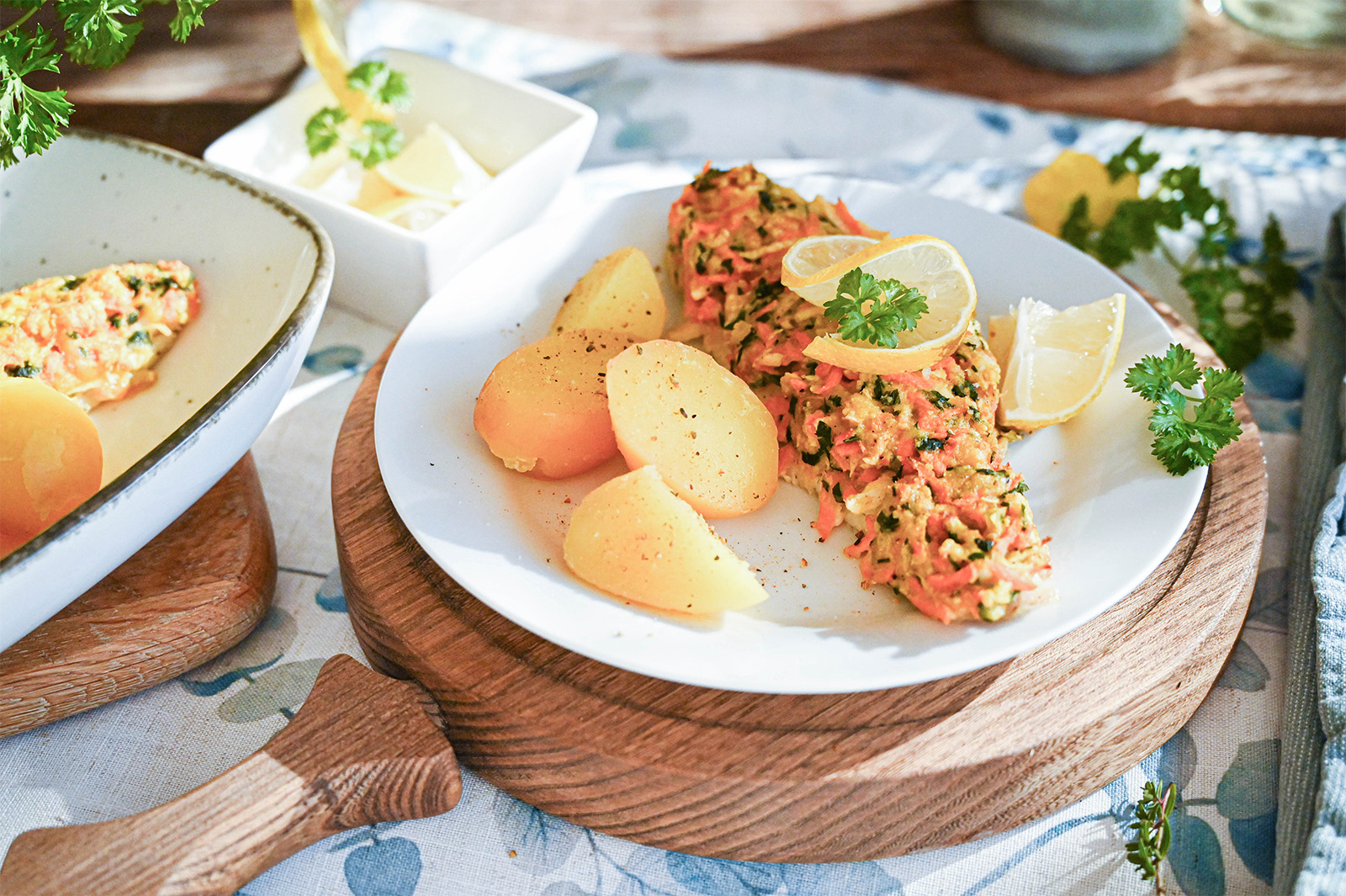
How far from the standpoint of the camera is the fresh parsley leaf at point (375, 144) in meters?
3.07

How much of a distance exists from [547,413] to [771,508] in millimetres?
534

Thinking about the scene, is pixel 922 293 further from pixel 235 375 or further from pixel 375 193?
pixel 375 193

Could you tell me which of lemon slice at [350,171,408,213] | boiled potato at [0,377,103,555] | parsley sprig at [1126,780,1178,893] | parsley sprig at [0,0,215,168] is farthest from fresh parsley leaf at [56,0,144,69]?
parsley sprig at [1126,780,1178,893]

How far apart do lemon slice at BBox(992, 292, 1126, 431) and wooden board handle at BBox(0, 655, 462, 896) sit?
1.46 m

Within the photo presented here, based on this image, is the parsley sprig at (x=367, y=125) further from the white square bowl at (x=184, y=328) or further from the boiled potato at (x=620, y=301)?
the boiled potato at (x=620, y=301)

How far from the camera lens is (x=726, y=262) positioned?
271 centimetres

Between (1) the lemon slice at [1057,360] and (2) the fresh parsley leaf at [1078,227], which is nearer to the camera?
(1) the lemon slice at [1057,360]

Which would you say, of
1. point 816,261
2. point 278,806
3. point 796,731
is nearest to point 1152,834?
point 796,731

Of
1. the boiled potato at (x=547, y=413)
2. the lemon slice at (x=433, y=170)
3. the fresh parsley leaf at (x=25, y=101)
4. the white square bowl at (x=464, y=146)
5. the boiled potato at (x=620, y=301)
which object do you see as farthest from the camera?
the lemon slice at (x=433, y=170)

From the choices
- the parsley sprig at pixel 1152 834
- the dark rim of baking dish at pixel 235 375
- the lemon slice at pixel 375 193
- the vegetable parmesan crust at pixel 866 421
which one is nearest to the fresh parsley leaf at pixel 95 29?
the dark rim of baking dish at pixel 235 375

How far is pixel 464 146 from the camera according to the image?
11.4 ft

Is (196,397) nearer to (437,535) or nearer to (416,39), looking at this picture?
(437,535)

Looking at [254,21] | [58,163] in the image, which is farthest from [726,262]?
[254,21]

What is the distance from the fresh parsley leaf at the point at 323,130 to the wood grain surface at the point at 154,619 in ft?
3.90
